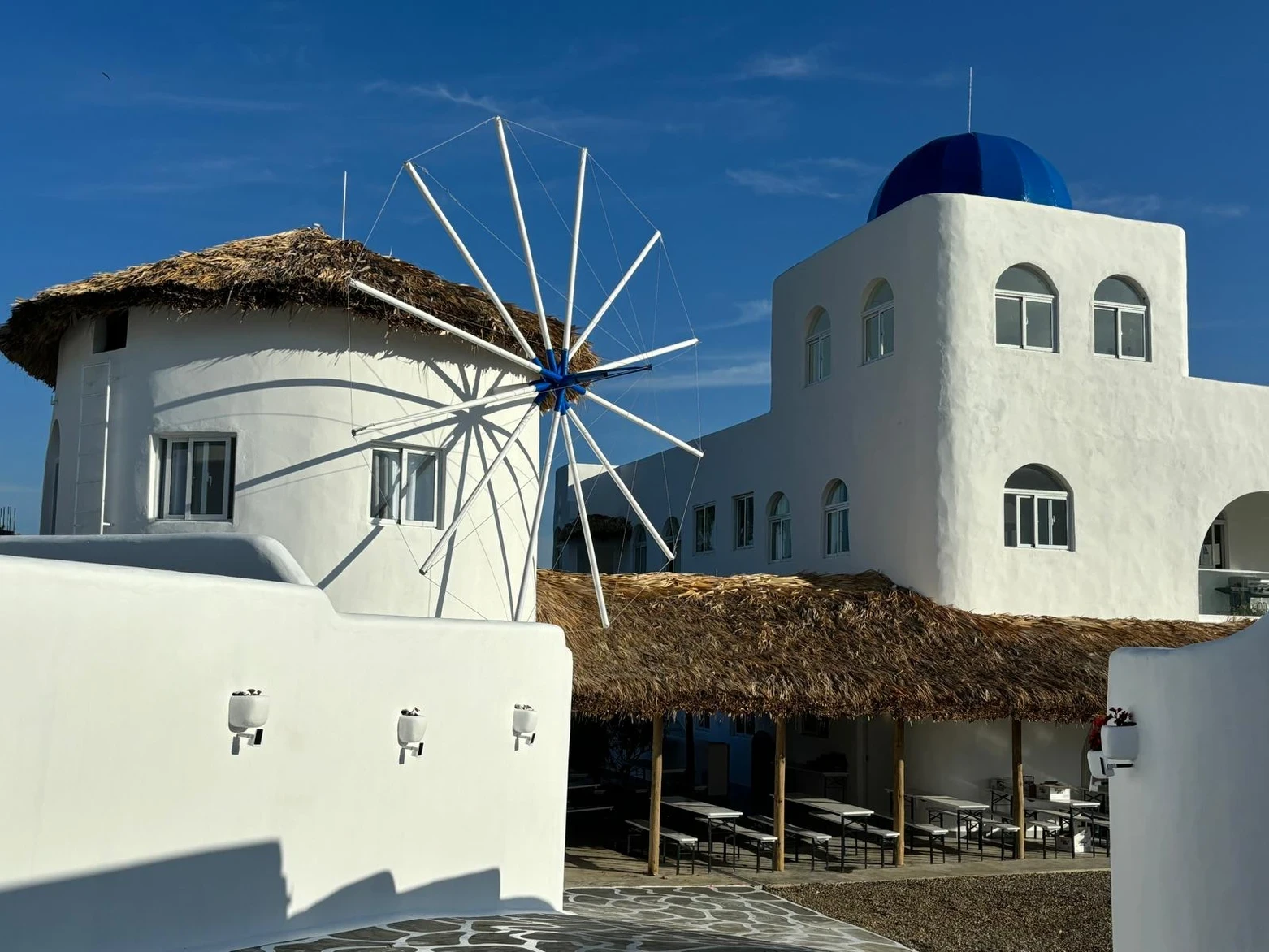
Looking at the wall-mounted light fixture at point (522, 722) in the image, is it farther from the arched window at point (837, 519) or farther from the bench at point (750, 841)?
the arched window at point (837, 519)

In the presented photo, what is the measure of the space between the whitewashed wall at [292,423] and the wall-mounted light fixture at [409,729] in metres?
4.79

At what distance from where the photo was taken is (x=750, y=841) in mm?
20031

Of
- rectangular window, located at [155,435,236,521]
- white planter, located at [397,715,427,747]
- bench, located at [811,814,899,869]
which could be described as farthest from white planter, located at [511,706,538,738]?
bench, located at [811,814,899,869]

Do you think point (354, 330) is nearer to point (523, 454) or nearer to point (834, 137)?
point (523, 454)

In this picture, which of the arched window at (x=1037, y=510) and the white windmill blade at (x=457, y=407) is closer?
the white windmill blade at (x=457, y=407)

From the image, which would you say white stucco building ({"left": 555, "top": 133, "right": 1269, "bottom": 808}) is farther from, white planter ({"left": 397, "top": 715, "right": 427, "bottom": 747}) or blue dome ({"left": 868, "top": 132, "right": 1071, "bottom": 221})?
white planter ({"left": 397, "top": 715, "right": 427, "bottom": 747})

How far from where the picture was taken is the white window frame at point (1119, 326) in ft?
72.0

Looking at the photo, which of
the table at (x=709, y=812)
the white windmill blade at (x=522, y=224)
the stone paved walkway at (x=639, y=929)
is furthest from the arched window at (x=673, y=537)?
the white windmill blade at (x=522, y=224)

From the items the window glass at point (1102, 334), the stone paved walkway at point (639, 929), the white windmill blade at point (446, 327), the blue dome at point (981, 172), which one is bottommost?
the stone paved walkway at point (639, 929)

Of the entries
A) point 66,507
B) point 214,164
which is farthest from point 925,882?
point 214,164

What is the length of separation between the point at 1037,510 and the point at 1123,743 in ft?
44.4

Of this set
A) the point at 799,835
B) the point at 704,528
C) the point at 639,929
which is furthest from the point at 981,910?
the point at 704,528

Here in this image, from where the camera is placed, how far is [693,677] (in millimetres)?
17734

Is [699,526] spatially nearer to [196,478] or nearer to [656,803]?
[656,803]
